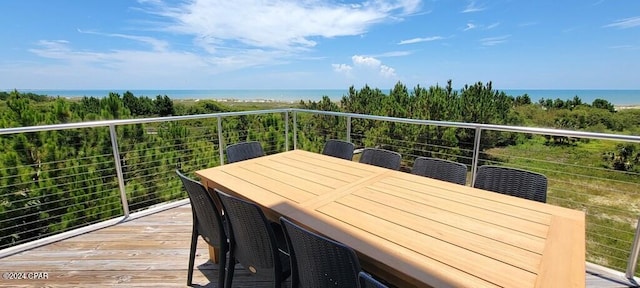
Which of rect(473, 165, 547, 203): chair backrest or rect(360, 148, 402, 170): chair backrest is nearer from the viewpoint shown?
rect(473, 165, 547, 203): chair backrest

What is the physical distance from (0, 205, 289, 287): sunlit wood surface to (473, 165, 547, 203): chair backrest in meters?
1.66

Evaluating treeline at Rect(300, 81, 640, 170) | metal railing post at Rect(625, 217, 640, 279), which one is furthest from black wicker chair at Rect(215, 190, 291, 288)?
treeline at Rect(300, 81, 640, 170)

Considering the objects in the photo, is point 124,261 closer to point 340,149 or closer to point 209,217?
point 209,217

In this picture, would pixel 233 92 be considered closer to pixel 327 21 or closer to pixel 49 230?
pixel 327 21

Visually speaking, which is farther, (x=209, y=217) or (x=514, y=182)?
(x=514, y=182)

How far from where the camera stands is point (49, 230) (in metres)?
3.52

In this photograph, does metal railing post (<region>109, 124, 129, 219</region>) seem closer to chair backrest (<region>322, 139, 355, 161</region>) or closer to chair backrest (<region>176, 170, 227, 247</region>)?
chair backrest (<region>176, 170, 227, 247</region>)

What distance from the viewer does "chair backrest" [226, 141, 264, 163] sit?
99.8 inches

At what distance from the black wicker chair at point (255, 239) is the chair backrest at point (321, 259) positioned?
0.19 meters

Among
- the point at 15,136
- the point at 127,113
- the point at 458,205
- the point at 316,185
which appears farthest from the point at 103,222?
the point at 458,205

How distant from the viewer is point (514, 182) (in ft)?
5.65

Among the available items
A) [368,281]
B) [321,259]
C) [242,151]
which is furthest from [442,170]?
[242,151]

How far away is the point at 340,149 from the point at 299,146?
115 inches

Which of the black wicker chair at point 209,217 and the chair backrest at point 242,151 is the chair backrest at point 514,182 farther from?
the chair backrest at point 242,151
